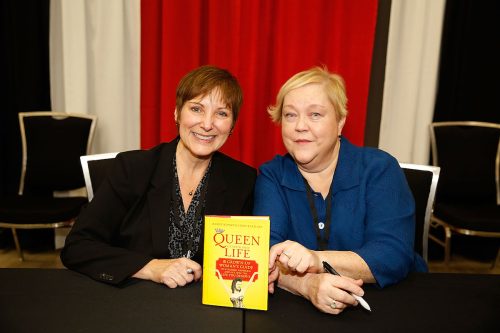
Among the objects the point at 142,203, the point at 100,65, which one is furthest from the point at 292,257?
the point at 100,65

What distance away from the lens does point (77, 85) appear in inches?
150

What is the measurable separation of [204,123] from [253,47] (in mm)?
1847

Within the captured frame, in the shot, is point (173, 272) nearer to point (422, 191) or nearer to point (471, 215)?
point (422, 191)

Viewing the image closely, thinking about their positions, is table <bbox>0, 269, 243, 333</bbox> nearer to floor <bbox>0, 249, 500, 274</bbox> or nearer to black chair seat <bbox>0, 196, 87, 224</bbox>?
black chair seat <bbox>0, 196, 87, 224</bbox>

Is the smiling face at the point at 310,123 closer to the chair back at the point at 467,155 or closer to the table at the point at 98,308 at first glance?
the table at the point at 98,308

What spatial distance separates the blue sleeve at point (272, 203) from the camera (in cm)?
177

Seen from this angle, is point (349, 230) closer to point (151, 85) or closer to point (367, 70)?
point (367, 70)

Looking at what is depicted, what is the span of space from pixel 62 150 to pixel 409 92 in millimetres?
3005

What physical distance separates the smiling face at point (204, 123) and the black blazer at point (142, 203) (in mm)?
112

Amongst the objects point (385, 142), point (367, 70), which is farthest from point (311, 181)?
point (385, 142)

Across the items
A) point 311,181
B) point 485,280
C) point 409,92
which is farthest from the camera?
point 409,92

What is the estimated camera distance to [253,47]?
11.7ft

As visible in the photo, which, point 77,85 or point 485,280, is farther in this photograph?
point 77,85

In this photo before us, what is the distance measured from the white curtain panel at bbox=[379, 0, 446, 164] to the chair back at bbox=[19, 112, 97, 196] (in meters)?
2.58
